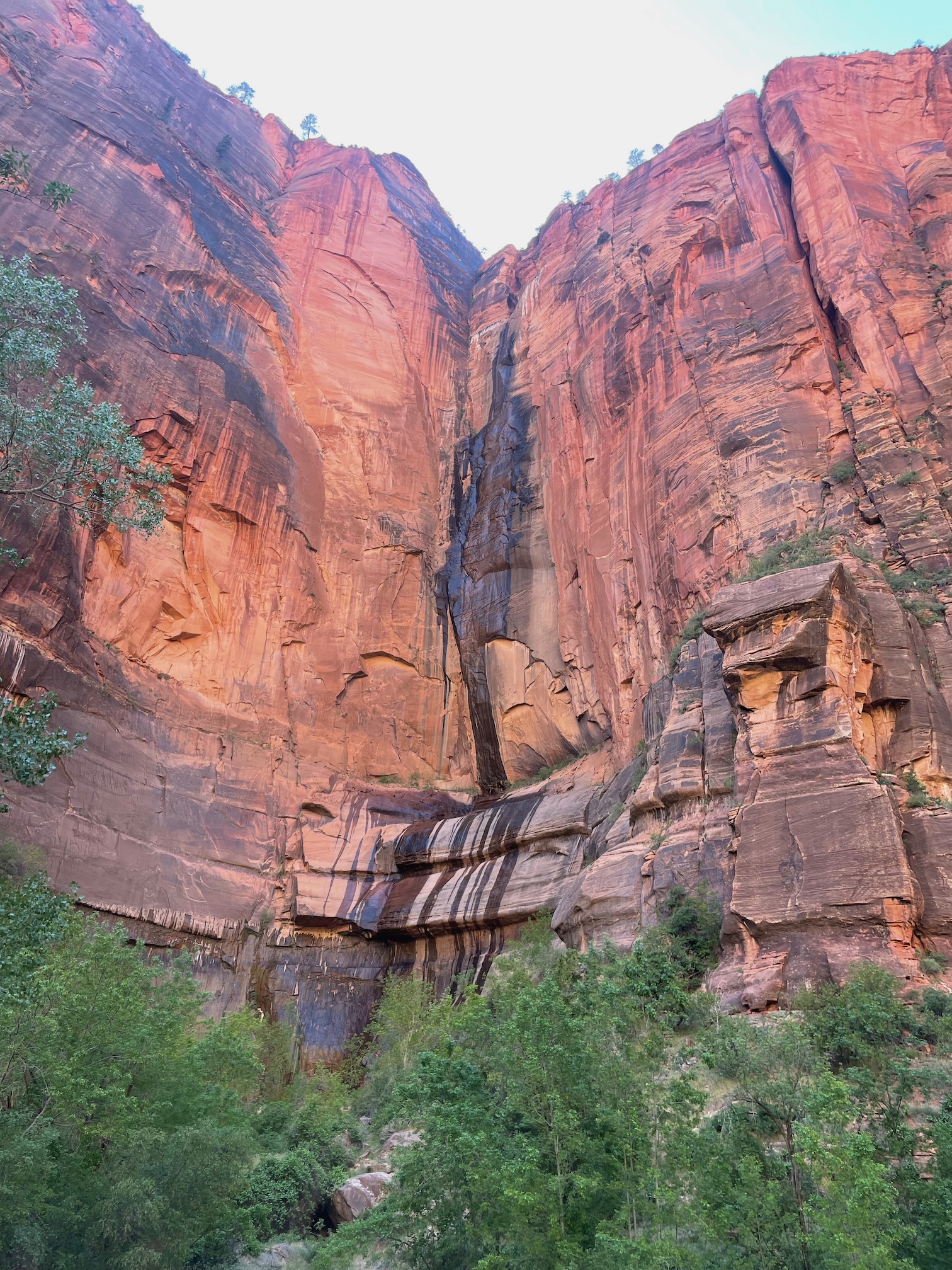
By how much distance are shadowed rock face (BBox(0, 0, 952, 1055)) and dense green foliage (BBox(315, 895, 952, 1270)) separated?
5094 millimetres

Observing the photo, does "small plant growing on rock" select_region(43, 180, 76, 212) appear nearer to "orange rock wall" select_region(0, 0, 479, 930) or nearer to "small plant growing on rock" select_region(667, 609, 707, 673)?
"orange rock wall" select_region(0, 0, 479, 930)

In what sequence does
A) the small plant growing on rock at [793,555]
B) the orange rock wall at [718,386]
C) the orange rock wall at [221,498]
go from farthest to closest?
the orange rock wall at [221,498], the orange rock wall at [718,386], the small plant growing on rock at [793,555]

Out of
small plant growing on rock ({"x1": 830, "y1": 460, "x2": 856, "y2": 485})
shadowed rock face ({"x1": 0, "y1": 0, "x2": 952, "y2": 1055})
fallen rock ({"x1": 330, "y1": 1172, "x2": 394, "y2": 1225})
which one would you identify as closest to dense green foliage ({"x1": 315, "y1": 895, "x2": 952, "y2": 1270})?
fallen rock ({"x1": 330, "y1": 1172, "x2": 394, "y2": 1225})

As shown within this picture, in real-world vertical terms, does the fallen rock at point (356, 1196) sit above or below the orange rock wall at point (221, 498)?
below

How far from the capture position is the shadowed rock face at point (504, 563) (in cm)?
1889

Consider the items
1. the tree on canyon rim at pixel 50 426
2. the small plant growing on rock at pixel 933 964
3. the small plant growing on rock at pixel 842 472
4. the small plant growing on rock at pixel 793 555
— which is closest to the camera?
the tree on canyon rim at pixel 50 426

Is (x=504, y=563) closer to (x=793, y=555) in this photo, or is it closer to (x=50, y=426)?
(x=793, y=555)

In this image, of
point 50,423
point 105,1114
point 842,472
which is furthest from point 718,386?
point 105,1114

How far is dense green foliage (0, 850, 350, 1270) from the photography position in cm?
1073

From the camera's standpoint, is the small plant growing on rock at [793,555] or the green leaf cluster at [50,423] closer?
the green leaf cluster at [50,423]

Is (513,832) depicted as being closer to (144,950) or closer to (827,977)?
(144,950)

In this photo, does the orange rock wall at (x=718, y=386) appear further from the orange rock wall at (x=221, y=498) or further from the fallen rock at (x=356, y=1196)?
the fallen rock at (x=356, y=1196)

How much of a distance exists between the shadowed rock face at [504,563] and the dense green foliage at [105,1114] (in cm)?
889

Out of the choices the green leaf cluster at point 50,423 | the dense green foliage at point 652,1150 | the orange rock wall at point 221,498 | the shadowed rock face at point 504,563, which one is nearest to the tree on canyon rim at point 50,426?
the green leaf cluster at point 50,423
